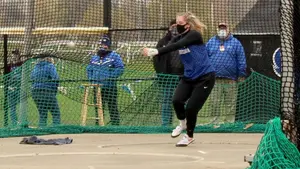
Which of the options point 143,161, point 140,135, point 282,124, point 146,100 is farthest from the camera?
point 146,100

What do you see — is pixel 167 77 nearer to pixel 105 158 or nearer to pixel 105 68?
pixel 105 68

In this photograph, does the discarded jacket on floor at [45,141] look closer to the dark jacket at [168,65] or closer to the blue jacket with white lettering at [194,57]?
the blue jacket with white lettering at [194,57]

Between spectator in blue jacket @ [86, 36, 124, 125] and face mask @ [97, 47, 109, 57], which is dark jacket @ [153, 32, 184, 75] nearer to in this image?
spectator in blue jacket @ [86, 36, 124, 125]

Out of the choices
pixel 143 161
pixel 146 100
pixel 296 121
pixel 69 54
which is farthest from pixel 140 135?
pixel 296 121

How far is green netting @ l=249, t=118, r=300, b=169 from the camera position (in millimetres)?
6527

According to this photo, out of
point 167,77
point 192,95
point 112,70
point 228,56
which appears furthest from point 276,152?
point 112,70

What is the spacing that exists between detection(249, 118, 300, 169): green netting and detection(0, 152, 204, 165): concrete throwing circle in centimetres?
266

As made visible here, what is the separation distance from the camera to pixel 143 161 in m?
9.29

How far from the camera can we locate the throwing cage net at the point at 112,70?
1308 centimetres

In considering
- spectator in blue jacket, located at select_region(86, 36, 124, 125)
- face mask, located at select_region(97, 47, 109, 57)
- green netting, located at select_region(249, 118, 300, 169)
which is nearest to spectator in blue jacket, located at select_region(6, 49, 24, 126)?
spectator in blue jacket, located at select_region(86, 36, 124, 125)

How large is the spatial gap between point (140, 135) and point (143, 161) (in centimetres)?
335

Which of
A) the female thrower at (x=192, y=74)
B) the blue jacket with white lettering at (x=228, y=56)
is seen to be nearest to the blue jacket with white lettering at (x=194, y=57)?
the female thrower at (x=192, y=74)

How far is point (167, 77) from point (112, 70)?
3.26 feet

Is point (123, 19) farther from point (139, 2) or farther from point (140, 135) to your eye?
point (140, 135)
